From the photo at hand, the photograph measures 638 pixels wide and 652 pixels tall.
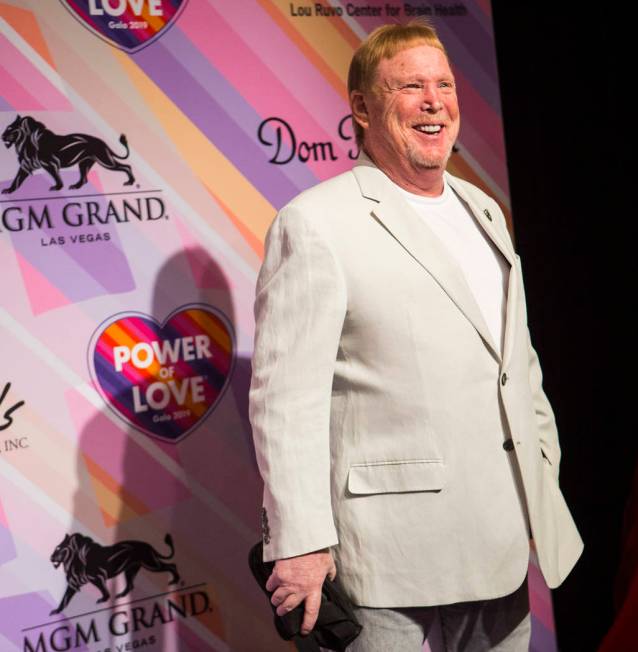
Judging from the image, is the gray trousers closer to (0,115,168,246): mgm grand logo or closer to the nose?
the nose

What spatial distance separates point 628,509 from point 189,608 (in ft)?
5.13

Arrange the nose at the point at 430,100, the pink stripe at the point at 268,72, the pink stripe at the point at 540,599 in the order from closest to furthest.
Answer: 1. the nose at the point at 430,100
2. the pink stripe at the point at 268,72
3. the pink stripe at the point at 540,599

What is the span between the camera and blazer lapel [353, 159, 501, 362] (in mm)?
1714

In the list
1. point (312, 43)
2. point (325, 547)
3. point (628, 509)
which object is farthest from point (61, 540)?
point (628, 509)

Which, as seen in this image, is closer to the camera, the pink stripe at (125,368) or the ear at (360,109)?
the ear at (360,109)

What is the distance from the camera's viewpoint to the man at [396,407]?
1617 millimetres

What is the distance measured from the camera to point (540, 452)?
186cm

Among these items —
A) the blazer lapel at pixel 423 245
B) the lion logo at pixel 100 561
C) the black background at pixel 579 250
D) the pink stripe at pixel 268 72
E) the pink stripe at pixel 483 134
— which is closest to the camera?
the blazer lapel at pixel 423 245

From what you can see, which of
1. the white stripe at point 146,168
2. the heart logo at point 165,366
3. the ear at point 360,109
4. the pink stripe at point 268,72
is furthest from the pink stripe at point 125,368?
the ear at point 360,109

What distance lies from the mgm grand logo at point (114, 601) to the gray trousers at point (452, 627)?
726mm

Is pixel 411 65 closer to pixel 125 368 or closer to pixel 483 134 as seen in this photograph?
pixel 483 134

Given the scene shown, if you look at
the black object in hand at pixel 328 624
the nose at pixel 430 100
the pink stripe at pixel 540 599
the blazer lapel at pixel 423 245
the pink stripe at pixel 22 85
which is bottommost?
the pink stripe at pixel 540 599

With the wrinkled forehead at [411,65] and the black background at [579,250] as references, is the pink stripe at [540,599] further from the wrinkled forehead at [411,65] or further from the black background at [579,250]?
the wrinkled forehead at [411,65]

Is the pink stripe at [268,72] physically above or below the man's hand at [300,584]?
above
